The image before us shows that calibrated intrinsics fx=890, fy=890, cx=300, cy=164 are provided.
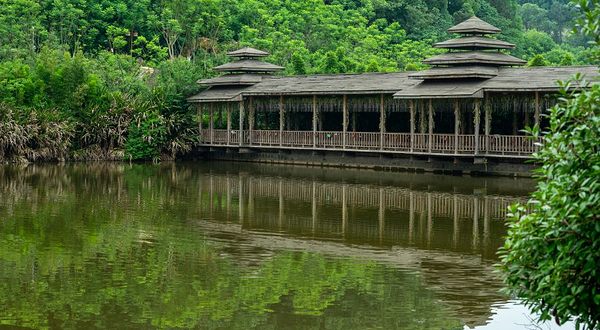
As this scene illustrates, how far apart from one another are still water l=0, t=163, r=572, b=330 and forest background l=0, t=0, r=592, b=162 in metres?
8.10

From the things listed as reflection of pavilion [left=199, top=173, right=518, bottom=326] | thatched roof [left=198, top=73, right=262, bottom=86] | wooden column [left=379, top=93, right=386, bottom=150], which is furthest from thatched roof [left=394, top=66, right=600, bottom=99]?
thatched roof [left=198, top=73, right=262, bottom=86]

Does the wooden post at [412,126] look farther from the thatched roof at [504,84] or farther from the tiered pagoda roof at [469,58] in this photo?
the tiered pagoda roof at [469,58]

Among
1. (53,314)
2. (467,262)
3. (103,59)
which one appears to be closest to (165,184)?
(467,262)

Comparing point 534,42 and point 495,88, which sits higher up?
point 534,42

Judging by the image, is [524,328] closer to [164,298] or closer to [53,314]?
[164,298]

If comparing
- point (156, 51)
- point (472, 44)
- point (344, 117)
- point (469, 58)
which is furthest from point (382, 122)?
point (156, 51)

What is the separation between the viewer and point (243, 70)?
37.6 meters

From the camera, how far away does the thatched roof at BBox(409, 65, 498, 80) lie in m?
29.0

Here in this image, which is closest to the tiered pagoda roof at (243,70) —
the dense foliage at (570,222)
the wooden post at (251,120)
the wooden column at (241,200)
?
the wooden post at (251,120)

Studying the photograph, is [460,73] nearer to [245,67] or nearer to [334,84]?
[334,84]

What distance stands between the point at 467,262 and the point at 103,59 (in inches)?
1313

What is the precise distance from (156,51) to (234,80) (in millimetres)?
18371

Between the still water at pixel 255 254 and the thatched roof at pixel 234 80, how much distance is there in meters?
10.3

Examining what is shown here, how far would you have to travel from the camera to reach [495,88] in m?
27.7
